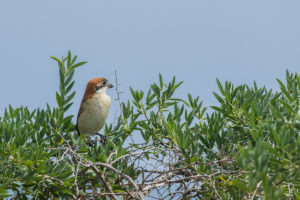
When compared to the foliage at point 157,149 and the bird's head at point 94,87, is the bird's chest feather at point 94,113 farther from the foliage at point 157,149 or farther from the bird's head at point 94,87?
the foliage at point 157,149

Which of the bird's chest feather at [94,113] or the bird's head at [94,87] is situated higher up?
the bird's head at [94,87]

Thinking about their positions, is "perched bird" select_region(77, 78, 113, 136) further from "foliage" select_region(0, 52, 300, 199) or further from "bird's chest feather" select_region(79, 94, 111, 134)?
"foliage" select_region(0, 52, 300, 199)

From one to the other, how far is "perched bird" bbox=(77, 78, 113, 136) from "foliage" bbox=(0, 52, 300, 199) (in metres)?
1.47

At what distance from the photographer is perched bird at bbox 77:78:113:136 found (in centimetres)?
712

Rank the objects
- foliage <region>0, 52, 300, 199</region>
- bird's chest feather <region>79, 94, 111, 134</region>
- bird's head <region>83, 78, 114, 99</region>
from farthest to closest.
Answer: bird's head <region>83, 78, 114, 99</region>
bird's chest feather <region>79, 94, 111, 134</region>
foliage <region>0, 52, 300, 199</region>

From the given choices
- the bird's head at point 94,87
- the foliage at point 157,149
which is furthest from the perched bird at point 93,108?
the foliage at point 157,149

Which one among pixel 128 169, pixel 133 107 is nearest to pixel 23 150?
pixel 128 169

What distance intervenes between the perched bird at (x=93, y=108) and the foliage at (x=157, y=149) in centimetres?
147

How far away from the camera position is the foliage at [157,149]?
3979mm

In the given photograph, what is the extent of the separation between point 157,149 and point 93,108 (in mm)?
2861

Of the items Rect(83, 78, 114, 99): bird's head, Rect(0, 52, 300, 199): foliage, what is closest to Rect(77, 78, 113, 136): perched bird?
Rect(83, 78, 114, 99): bird's head

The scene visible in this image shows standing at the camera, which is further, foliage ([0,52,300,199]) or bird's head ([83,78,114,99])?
bird's head ([83,78,114,99])

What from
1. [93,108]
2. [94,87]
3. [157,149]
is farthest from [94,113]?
[157,149]

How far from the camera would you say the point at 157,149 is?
4.51m
